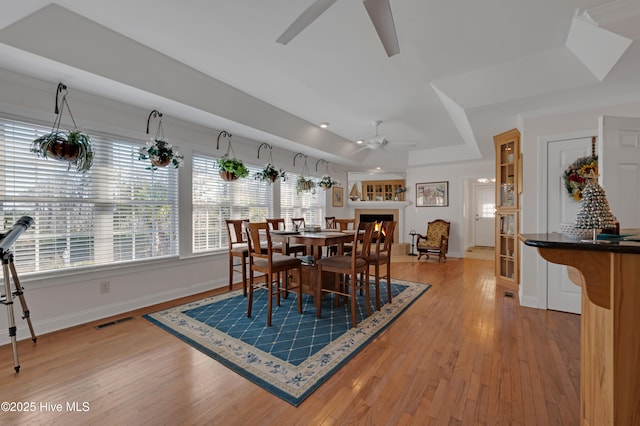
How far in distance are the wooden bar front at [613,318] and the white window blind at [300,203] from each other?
15.5 ft

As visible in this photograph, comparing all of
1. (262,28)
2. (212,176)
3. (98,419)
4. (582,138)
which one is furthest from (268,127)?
(582,138)

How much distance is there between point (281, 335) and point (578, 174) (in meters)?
3.51

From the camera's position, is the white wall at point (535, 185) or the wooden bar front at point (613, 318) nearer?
the wooden bar front at point (613, 318)

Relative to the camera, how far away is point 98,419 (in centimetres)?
156

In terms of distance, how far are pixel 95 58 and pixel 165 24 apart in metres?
0.72

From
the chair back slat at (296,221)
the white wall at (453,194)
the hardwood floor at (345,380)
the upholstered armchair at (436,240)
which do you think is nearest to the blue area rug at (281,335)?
the hardwood floor at (345,380)

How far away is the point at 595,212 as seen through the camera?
1.33 m

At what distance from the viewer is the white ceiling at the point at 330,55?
198 centimetres

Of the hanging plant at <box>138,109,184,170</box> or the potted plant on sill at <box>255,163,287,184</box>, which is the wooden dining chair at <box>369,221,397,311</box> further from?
the hanging plant at <box>138,109,184,170</box>

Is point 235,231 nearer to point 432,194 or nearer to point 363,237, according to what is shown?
point 363,237

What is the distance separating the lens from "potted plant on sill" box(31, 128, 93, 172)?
7.88ft

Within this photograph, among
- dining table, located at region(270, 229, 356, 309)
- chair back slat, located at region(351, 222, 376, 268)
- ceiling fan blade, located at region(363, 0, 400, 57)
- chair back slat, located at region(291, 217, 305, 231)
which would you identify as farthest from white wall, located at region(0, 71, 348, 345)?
ceiling fan blade, located at region(363, 0, 400, 57)

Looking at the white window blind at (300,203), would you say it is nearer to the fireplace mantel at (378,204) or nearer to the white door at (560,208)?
the fireplace mantel at (378,204)

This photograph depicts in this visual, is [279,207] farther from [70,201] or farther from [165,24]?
[165,24]
